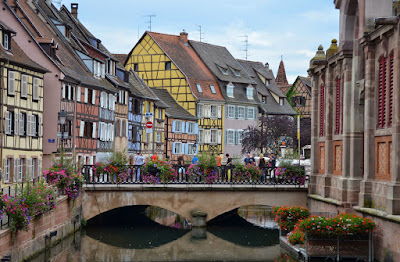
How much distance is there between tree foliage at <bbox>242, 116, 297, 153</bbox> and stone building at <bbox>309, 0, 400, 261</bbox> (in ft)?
137

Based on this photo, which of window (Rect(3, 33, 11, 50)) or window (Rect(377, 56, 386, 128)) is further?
window (Rect(3, 33, 11, 50))

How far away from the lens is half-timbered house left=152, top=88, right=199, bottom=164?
226 ft

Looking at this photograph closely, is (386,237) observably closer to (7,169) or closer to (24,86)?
(7,169)

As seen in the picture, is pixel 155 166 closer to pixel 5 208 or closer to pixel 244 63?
pixel 5 208

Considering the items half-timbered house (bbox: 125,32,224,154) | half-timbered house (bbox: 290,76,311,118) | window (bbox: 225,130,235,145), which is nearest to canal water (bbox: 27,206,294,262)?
half-timbered house (bbox: 125,32,224,154)

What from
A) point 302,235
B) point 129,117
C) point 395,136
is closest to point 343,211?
point 302,235

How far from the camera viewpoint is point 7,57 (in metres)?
35.1

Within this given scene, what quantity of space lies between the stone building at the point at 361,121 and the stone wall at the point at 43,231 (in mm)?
9563

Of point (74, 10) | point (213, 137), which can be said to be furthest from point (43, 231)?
point (213, 137)

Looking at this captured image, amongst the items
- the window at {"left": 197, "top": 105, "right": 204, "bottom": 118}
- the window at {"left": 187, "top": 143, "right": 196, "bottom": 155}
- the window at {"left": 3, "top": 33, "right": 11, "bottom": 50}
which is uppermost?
the window at {"left": 3, "top": 33, "right": 11, "bottom": 50}

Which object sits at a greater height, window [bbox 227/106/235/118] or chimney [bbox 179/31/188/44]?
chimney [bbox 179/31/188/44]

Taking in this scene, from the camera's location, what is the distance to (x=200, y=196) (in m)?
35.1

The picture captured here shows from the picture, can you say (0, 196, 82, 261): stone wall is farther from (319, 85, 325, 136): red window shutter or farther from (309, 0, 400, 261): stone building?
(319, 85, 325, 136): red window shutter

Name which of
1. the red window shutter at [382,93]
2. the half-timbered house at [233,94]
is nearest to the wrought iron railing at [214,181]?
the red window shutter at [382,93]
